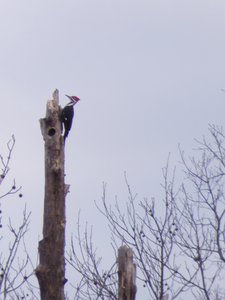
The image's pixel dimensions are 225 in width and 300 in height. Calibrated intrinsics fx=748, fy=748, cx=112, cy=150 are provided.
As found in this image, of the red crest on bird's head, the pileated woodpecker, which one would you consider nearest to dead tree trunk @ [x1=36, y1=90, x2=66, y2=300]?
the pileated woodpecker

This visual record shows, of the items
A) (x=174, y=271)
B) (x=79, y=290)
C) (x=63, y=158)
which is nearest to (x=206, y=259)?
(x=174, y=271)

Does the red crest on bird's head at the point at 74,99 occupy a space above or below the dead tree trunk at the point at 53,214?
above

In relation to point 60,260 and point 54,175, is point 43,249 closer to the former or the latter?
point 60,260

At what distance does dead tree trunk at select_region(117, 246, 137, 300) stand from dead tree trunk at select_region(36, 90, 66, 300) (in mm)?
990

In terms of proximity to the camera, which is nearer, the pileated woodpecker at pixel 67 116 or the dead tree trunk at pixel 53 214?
the dead tree trunk at pixel 53 214

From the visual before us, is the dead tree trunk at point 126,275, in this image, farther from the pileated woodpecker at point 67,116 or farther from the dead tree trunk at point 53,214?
the pileated woodpecker at point 67,116

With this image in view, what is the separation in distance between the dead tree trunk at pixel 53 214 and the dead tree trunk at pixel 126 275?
0.99 meters

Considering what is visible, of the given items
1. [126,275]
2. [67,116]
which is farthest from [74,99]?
[126,275]

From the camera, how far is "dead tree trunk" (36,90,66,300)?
23.9 feet

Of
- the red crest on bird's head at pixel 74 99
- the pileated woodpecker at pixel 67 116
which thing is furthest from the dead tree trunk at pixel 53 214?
the red crest on bird's head at pixel 74 99

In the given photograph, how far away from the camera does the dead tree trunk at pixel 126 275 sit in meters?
8.12

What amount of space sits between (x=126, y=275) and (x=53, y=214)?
1.25m

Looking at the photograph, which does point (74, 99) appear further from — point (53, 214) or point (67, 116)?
point (53, 214)

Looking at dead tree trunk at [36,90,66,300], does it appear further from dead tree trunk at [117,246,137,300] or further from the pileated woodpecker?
dead tree trunk at [117,246,137,300]
